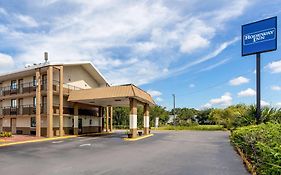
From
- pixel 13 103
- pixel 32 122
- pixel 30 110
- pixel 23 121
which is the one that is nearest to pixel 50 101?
pixel 30 110

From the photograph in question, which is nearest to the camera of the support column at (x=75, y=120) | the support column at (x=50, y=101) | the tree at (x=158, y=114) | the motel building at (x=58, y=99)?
the support column at (x=50, y=101)

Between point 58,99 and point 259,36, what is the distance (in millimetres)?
21469

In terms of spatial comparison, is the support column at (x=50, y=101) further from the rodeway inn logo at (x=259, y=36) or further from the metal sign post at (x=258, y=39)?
the rodeway inn logo at (x=259, y=36)

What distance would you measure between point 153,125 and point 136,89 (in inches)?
1500

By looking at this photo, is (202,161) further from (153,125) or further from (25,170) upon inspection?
(153,125)

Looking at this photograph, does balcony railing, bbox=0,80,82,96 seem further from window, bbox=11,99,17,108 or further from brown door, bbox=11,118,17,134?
brown door, bbox=11,118,17,134

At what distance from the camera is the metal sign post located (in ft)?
49.3

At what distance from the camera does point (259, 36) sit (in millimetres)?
15766

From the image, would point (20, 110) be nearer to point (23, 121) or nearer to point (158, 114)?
point (23, 121)

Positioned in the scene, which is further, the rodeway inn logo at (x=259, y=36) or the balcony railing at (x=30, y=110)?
the balcony railing at (x=30, y=110)

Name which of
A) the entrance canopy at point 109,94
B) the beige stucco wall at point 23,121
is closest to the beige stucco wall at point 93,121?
the entrance canopy at point 109,94

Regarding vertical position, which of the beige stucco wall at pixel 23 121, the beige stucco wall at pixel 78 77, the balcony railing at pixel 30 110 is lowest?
the beige stucco wall at pixel 23 121

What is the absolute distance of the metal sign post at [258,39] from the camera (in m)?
15.0

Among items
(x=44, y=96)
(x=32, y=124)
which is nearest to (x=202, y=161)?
(x=44, y=96)
